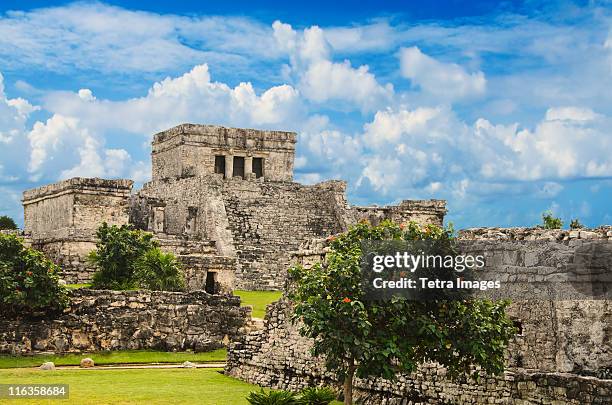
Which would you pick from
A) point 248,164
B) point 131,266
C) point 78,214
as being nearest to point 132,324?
point 131,266

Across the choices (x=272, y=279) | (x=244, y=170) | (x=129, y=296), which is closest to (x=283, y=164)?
(x=244, y=170)

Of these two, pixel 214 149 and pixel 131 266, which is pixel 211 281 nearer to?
pixel 131 266

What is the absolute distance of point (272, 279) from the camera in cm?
3117

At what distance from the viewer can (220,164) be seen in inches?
1580

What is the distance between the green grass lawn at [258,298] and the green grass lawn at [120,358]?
9.34ft

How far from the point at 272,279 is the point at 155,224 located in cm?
764

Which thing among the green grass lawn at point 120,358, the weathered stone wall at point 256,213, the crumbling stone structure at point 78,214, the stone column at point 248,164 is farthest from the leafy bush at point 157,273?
the stone column at point 248,164

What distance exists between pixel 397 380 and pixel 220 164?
88.2ft

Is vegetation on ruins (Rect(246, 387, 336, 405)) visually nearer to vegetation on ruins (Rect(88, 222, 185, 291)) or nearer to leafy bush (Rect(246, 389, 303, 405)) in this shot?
leafy bush (Rect(246, 389, 303, 405))

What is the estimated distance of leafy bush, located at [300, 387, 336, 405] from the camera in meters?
13.7

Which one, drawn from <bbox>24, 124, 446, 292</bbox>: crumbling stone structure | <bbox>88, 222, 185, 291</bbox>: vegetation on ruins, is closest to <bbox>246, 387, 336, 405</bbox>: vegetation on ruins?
<bbox>88, 222, 185, 291</bbox>: vegetation on ruins

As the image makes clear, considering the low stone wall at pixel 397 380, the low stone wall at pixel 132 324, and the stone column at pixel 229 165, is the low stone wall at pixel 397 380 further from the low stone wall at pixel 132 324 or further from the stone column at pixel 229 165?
the stone column at pixel 229 165

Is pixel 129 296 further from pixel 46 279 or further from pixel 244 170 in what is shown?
pixel 244 170

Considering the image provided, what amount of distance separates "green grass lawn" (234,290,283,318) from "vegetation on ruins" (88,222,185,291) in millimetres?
2015
